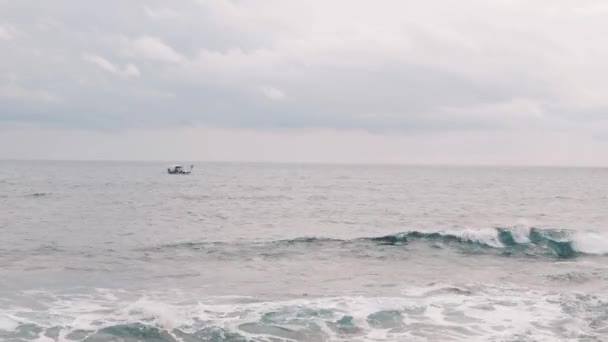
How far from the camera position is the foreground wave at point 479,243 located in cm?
3297

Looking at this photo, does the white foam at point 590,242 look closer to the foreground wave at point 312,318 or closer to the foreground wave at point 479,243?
the foreground wave at point 479,243

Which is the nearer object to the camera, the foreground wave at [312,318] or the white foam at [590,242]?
the foreground wave at [312,318]

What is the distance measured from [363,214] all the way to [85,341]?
4029 cm

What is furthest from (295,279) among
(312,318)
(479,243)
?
(479,243)

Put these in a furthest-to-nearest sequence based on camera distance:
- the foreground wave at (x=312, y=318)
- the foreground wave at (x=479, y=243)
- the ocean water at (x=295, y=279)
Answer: the foreground wave at (x=479, y=243)
the ocean water at (x=295, y=279)
the foreground wave at (x=312, y=318)

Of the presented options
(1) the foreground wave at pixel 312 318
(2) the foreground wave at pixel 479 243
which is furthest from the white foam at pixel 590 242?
(1) the foreground wave at pixel 312 318

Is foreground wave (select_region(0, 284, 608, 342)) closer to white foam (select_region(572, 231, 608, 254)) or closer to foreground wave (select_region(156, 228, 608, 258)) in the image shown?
foreground wave (select_region(156, 228, 608, 258))

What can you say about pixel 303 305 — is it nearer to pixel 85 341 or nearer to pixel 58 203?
pixel 85 341

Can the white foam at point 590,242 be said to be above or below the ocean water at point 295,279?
above

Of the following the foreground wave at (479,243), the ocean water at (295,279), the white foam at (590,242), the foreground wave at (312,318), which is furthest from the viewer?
the white foam at (590,242)

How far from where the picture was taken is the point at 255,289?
877 inches

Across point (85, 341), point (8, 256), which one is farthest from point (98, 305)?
point (8, 256)

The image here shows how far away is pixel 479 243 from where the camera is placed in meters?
35.5

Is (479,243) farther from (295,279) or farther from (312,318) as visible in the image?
(312,318)
